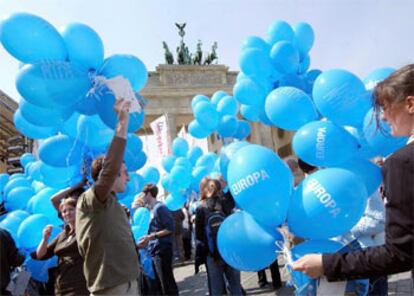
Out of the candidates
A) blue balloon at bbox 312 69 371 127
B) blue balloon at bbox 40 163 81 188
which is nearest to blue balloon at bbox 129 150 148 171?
blue balloon at bbox 40 163 81 188

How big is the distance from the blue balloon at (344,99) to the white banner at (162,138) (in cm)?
620

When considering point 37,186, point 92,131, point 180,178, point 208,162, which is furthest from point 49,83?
point 208,162

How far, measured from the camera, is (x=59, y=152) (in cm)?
339

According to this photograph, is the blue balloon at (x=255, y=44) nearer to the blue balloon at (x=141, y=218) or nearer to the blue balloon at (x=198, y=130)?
the blue balloon at (x=198, y=130)

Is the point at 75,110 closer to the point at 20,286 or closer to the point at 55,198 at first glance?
the point at 55,198

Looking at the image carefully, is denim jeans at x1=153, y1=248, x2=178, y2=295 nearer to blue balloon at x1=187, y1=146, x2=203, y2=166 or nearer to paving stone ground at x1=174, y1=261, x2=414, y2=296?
paving stone ground at x1=174, y1=261, x2=414, y2=296

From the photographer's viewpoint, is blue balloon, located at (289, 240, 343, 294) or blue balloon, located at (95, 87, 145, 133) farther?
blue balloon, located at (95, 87, 145, 133)

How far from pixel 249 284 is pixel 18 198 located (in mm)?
3658

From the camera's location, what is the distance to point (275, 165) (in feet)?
6.77

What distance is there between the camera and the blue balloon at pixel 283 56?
5055mm

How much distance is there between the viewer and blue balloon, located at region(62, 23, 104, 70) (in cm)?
292

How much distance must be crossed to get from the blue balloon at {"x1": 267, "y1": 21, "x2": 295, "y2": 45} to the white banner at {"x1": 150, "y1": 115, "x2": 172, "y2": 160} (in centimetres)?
413

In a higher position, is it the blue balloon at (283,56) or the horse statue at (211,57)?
the horse statue at (211,57)

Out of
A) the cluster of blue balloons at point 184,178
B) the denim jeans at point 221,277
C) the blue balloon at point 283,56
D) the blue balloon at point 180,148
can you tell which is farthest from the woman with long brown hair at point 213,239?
the blue balloon at point 180,148
